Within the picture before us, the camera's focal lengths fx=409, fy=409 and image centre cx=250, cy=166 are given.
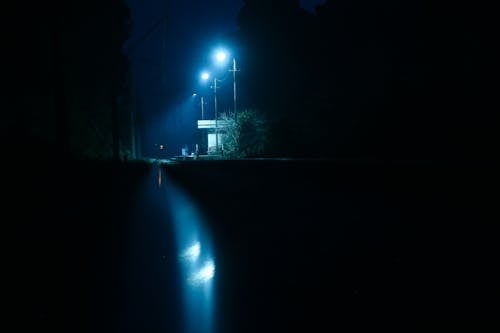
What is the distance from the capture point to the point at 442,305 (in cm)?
375

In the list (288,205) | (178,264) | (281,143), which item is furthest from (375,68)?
(178,264)

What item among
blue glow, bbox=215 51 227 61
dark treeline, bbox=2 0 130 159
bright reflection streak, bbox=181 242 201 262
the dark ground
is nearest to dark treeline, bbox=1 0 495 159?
dark treeline, bbox=2 0 130 159

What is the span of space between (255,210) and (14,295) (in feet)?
22.1

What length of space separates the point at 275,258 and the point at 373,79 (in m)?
30.8

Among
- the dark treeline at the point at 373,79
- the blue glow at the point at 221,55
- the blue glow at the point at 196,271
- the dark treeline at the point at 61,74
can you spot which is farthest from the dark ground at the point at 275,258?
the blue glow at the point at 221,55

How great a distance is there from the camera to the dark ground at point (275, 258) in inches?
144

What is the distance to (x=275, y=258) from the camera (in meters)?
5.57

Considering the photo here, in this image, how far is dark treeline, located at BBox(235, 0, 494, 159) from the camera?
76.9 ft

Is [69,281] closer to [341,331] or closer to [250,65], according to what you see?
[341,331]

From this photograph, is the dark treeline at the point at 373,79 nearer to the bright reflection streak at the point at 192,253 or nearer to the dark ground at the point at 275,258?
the dark ground at the point at 275,258

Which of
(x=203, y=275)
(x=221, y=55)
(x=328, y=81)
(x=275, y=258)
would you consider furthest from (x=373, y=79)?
(x=203, y=275)

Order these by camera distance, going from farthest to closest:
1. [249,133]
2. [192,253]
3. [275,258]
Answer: [249,133] → [192,253] → [275,258]

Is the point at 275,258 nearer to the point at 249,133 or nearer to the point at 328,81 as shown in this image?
the point at 328,81

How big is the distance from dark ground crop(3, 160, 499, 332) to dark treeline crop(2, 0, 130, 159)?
354 centimetres
